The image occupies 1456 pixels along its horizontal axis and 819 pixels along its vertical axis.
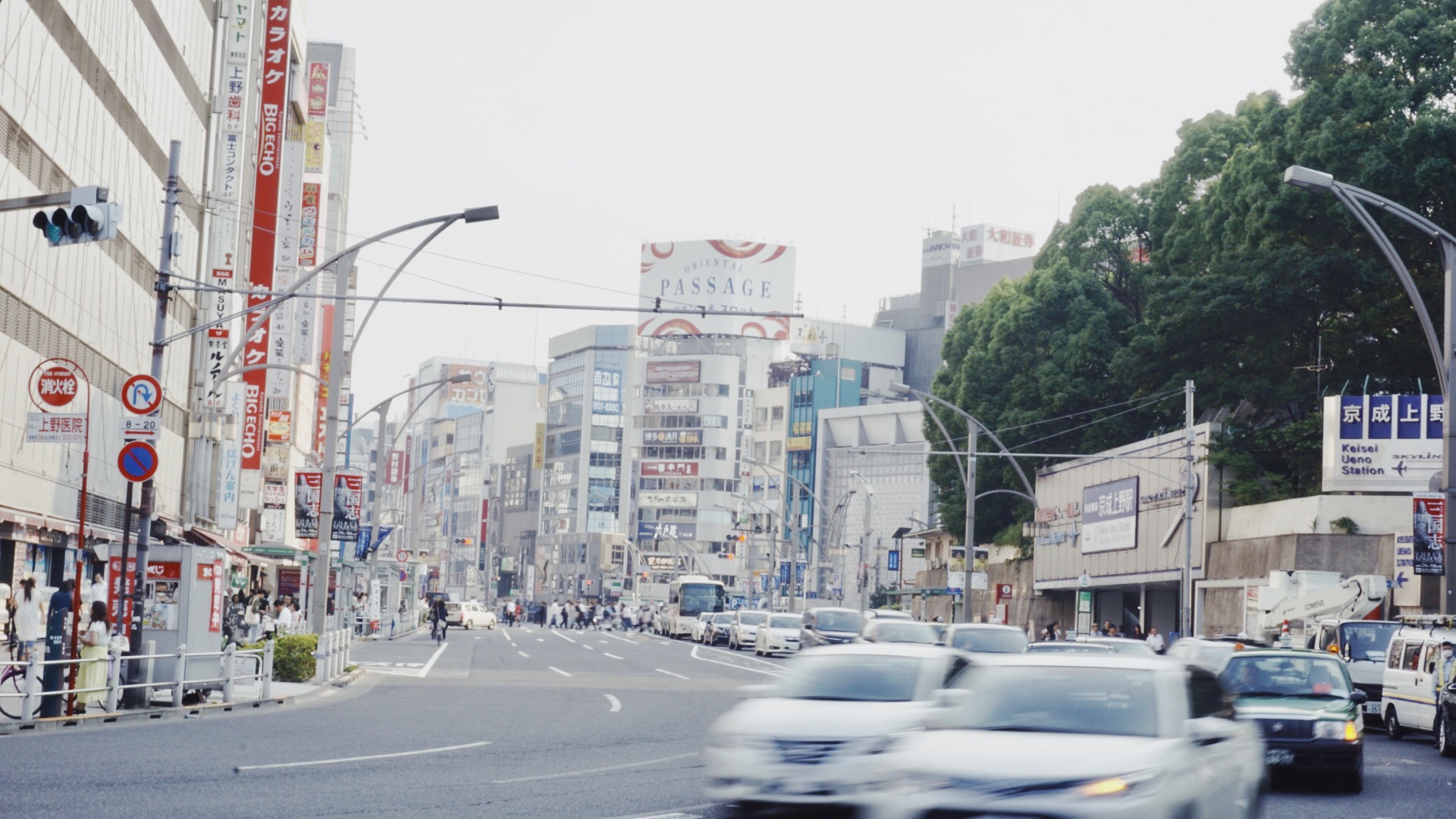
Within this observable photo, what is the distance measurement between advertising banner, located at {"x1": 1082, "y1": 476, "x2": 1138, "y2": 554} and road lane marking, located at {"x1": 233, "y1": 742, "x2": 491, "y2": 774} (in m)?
45.2

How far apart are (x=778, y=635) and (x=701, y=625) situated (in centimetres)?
1827

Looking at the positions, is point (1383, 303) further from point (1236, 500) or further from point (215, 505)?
point (215, 505)

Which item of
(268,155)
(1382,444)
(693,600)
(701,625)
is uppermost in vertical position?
(268,155)

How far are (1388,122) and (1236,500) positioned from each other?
13.1 metres

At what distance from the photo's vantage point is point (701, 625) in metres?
74.3

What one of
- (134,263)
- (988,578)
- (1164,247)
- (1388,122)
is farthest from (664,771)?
(988,578)

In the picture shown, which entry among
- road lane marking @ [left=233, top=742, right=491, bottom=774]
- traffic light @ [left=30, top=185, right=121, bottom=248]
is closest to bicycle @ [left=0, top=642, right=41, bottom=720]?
road lane marking @ [left=233, top=742, right=491, bottom=774]

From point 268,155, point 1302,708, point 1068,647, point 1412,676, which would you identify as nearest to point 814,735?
point 1302,708

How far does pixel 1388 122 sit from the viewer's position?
154ft

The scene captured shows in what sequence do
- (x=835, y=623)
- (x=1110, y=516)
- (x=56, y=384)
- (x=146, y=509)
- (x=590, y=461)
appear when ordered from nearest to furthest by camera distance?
1. (x=56, y=384)
2. (x=146, y=509)
3. (x=835, y=623)
4. (x=1110, y=516)
5. (x=590, y=461)

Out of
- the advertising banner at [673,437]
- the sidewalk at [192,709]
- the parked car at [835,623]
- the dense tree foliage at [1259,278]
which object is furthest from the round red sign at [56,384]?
the advertising banner at [673,437]

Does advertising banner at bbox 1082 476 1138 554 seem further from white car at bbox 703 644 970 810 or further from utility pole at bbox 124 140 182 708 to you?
white car at bbox 703 644 970 810

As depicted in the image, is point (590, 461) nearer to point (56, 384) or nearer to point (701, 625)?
point (701, 625)

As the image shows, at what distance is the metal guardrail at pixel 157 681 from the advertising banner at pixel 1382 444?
93.4 feet
